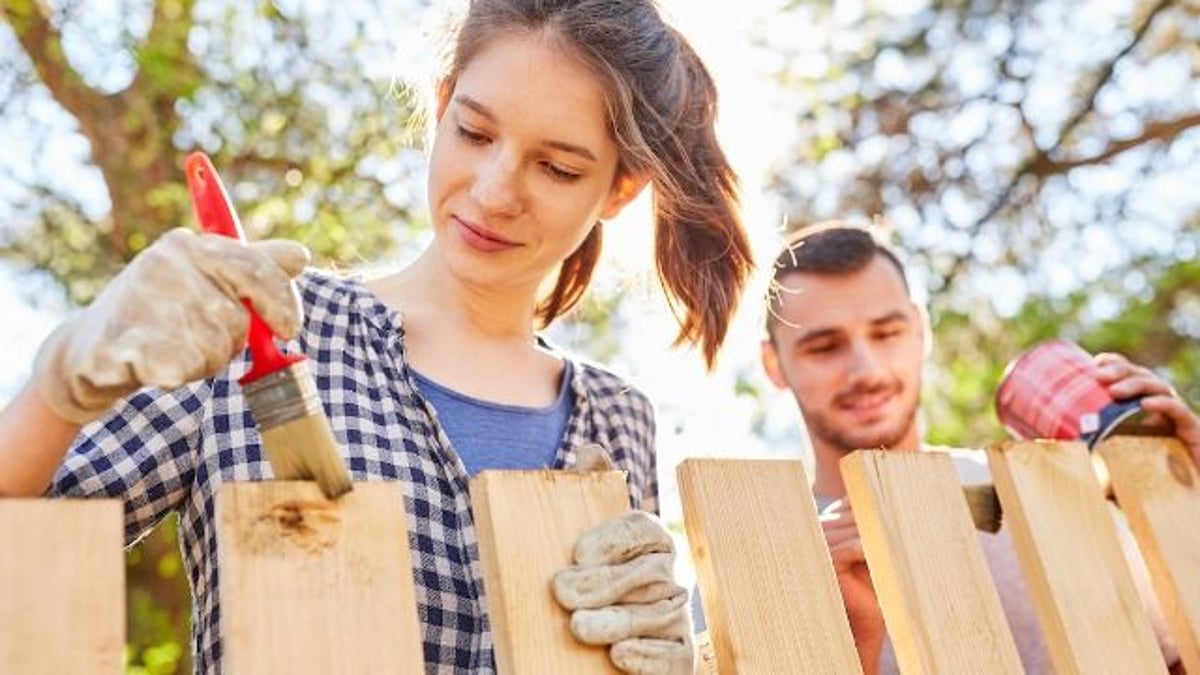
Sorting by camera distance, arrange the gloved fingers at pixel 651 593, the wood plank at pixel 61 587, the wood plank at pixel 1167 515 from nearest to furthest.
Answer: the wood plank at pixel 61 587 → the gloved fingers at pixel 651 593 → the wood plank at pixel 1167 515

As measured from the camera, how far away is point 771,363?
10.8 ft

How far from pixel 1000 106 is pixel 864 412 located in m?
3.81

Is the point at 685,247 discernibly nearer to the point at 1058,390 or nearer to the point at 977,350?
the point at 1058,390

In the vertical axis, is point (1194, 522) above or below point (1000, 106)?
below

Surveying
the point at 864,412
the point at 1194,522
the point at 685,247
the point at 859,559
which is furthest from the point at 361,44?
the point at 1194,522

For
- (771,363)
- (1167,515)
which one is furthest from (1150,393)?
(771,363)

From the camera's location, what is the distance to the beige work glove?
97cm

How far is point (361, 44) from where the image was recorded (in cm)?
521

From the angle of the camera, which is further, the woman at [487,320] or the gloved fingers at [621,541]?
the woman at [487,320]

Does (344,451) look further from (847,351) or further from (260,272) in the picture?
(847,351)

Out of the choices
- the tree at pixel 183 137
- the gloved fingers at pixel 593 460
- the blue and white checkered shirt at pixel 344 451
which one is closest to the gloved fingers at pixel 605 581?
the gloved fingers at pixel 593 460

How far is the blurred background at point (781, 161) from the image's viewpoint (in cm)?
506

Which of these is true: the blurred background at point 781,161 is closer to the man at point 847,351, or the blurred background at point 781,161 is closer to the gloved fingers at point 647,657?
the man at point 847,351

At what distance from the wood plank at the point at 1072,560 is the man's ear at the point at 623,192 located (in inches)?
26.2
